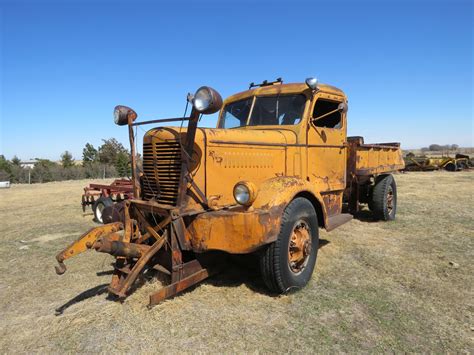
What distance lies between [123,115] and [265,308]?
9.40ft

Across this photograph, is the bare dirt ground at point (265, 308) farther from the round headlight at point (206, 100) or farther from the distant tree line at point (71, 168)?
the distant tree line at point (71, 168)

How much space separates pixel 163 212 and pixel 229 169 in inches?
35.2

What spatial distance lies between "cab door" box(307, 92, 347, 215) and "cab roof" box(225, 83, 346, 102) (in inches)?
4.5

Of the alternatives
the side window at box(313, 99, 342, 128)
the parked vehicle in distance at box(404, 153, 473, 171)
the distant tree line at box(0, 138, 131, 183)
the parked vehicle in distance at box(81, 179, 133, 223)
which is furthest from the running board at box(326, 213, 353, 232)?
the parked vehicle in distance at box(404, 153, 473, 171)

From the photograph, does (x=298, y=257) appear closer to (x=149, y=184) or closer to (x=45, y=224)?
(x=149, y=184)

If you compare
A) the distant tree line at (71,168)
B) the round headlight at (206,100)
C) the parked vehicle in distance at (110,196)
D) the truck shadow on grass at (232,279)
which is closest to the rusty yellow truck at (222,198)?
the round headlight at (206,100)

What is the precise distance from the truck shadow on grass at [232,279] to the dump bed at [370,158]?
306 centimetres

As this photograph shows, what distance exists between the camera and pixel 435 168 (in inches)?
975

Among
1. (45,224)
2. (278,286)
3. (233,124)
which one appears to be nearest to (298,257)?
(278,286)

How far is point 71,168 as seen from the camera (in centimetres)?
2619

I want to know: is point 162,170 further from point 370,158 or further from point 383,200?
point 383,200

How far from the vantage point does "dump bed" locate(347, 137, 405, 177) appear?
636 centimetres

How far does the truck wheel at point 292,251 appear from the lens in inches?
142

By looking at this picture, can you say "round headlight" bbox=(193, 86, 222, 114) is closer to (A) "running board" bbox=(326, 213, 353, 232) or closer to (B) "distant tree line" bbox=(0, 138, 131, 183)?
(A) "running board" bbox=(326, 213, 353, 232)
